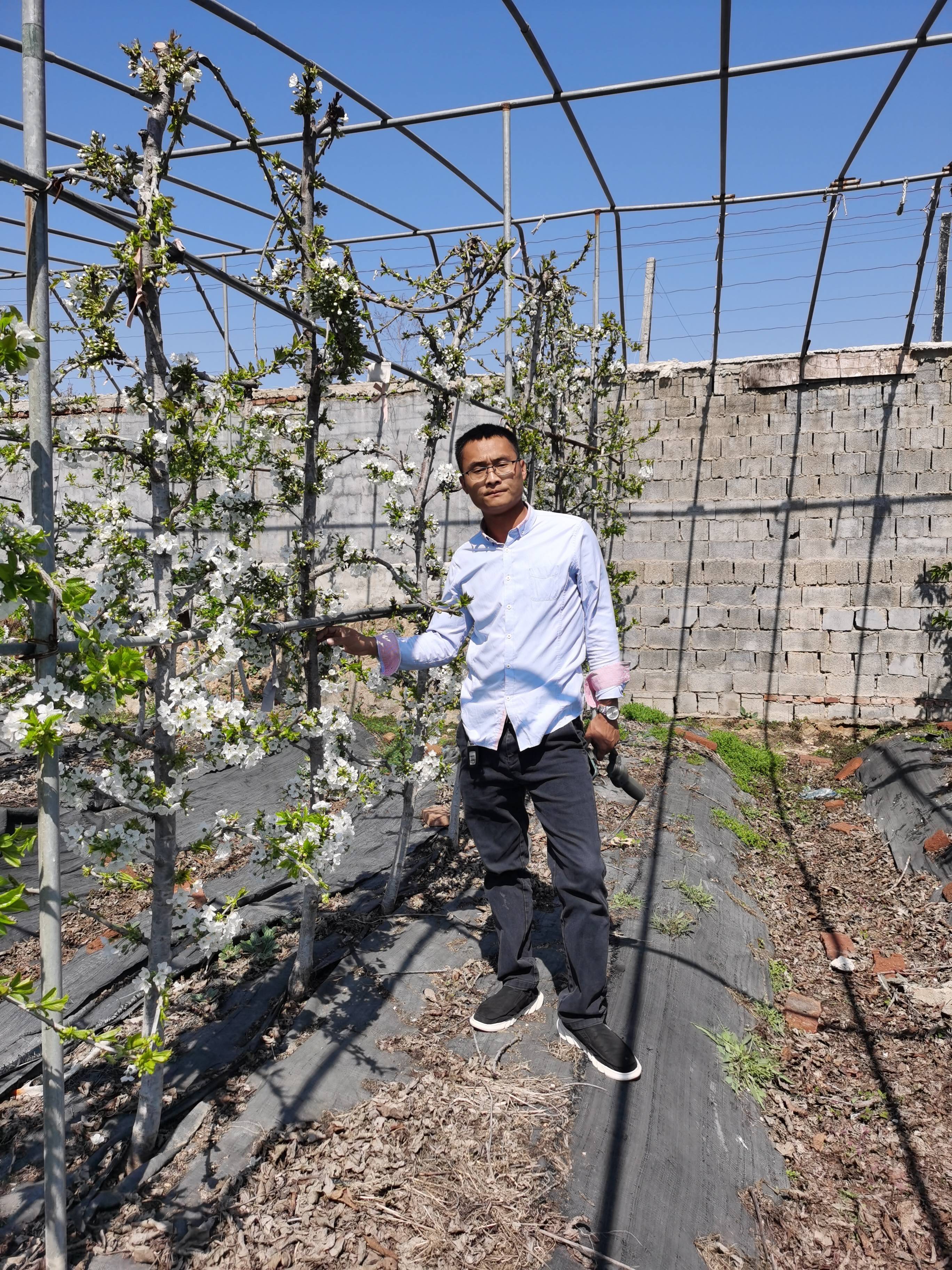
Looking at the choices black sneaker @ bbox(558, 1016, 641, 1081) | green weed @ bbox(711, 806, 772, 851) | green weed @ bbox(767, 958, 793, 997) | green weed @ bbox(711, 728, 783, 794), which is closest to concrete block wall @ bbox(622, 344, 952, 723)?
green weed @ bbox(711, 728, 783, 794)

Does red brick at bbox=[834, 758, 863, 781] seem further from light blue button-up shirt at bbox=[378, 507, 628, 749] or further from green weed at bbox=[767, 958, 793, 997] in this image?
light blue button-up shirt at bbox=[378, 507, 628, 749]

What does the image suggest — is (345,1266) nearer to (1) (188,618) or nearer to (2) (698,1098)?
(2) (698,1098)

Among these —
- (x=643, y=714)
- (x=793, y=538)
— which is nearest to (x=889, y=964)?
(x=643, y=714)

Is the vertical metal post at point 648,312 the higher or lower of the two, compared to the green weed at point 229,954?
higher

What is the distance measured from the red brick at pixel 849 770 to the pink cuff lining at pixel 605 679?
16.4ft

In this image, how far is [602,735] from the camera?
2725 millimetres

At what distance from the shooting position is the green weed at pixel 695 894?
3.95 metres

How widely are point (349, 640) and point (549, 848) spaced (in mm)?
934

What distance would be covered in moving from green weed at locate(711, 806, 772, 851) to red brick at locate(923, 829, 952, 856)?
95 cm

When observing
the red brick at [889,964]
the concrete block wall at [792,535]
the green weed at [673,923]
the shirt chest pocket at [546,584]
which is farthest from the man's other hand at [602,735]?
the concrete block wall at [792,535]

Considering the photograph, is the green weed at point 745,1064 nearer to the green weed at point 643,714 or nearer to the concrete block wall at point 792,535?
the green weed at point 643,714

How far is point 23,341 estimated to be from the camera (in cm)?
153

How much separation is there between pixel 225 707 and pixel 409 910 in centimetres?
212

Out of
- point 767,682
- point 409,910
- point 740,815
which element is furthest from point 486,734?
point 767,682
